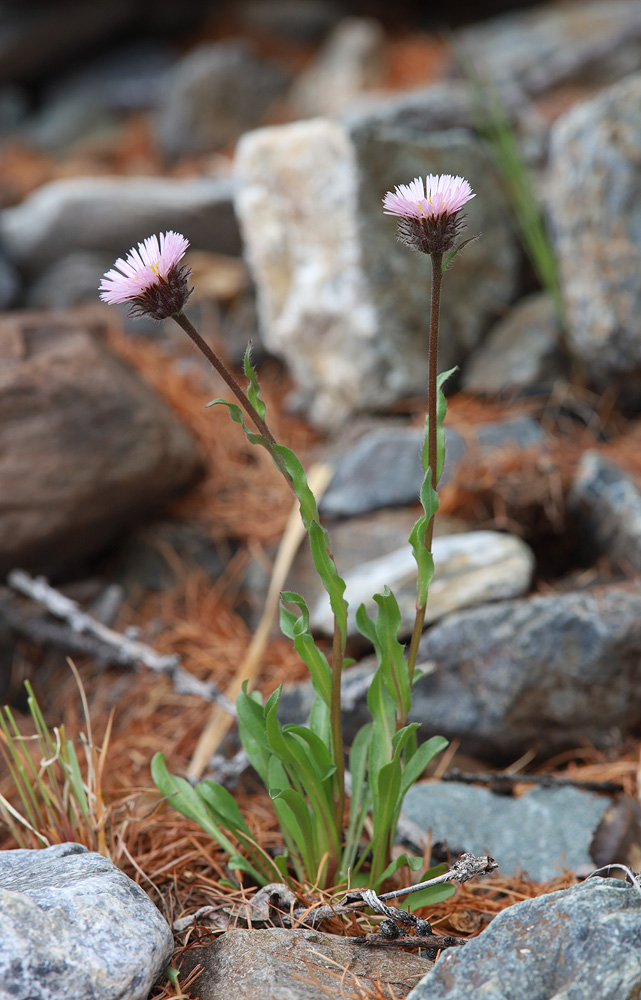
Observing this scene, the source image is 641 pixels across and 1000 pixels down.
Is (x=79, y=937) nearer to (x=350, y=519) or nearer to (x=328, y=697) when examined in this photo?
(x=328, y=697)

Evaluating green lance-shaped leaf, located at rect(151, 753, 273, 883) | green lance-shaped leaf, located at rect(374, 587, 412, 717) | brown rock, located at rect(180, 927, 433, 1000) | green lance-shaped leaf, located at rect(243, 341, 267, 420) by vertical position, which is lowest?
brown rock, located at rect(180, 927, 433, 1000)

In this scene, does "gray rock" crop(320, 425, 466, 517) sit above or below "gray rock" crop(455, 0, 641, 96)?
below

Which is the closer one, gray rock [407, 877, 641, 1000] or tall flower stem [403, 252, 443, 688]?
gray rock [407, 877, 641, 1000]

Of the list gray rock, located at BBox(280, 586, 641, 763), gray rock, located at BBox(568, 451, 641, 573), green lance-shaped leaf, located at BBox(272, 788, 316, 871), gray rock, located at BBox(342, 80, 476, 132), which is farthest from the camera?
gray rock, located at BBox(342, 80, 476, 132)

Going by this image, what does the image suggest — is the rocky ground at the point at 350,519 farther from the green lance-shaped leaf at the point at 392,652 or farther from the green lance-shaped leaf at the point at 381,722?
the green lance-shaped leaf at the point at 392,652

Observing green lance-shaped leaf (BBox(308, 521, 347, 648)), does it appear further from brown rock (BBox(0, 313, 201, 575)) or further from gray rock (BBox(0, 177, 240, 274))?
gray rock (BBox(0, 177, 240, 274))

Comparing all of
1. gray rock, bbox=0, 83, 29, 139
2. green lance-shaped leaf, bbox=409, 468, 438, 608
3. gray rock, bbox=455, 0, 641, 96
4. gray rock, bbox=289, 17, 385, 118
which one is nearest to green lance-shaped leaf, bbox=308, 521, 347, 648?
green lance-shaped leaf, bbox=409, 468, 438, 608
